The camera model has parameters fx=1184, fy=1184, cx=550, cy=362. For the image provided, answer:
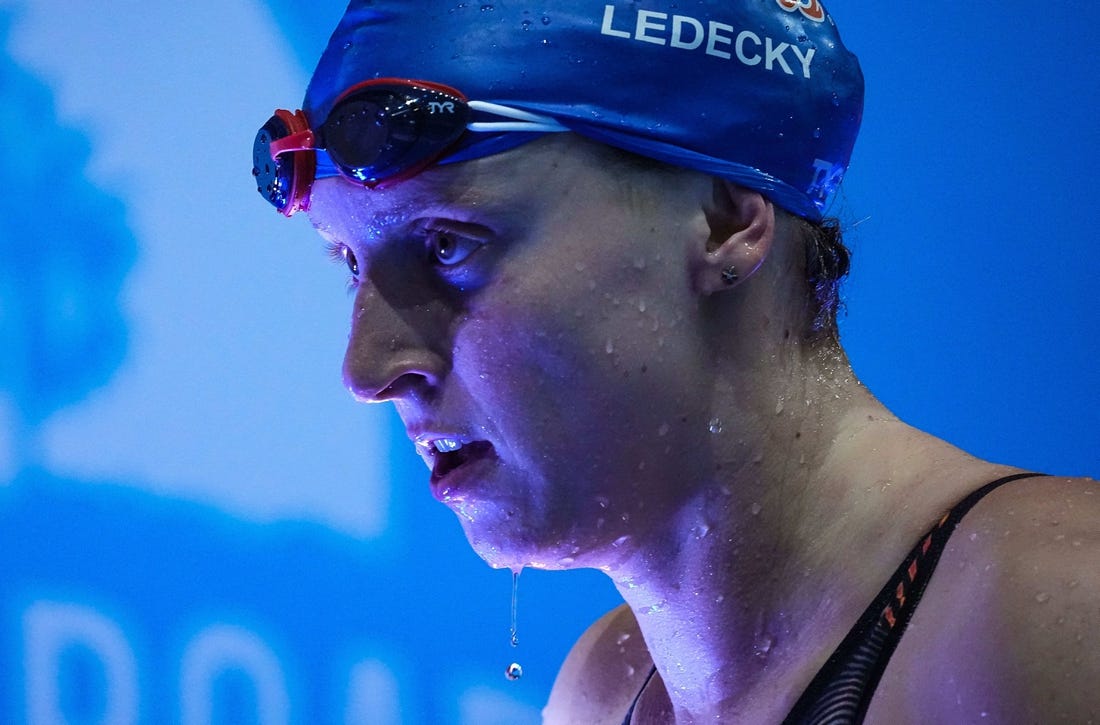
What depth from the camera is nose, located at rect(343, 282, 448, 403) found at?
1490 millimetres

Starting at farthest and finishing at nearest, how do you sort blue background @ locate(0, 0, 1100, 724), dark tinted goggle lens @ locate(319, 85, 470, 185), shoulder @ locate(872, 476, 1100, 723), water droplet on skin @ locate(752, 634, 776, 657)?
blue background @ locate(0, 0, 1100, 724) < water droplet on skin @ locate(752, 634, 776, 657) < dark tinted goggle lens @ locate(319, 85, 470, 185) < shoulder @ locate(872, 476, 1100, 723)

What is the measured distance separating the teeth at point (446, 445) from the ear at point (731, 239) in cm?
37

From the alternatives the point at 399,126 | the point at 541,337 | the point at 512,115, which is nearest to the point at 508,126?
the point at 512,115

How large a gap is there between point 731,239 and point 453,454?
18.1 inches

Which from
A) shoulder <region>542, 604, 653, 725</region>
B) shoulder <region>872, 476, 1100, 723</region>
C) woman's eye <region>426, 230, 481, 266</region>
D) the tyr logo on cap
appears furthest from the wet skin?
shoulder <region>542, 604, 653, 725</region>

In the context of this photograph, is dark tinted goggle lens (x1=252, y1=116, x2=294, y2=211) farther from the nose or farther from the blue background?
the blue background

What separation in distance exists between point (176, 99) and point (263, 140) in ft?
7.58

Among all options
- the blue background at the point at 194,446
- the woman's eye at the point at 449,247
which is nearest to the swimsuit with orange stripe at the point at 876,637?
the woman's eye at the point at 449,247

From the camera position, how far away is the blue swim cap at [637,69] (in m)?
1.49

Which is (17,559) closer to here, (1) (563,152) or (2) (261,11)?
(2) (261,11)

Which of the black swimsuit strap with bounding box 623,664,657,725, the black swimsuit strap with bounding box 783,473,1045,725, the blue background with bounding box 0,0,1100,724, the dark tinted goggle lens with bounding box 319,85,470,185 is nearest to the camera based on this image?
the black swimsuit strap with bounding box 783,473,1045,725

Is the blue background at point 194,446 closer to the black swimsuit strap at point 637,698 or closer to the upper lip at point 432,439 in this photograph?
the black swimsuit strap at point 637,698

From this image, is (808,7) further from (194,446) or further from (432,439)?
(194,446)

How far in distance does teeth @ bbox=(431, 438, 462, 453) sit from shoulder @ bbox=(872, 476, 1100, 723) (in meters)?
0.60
